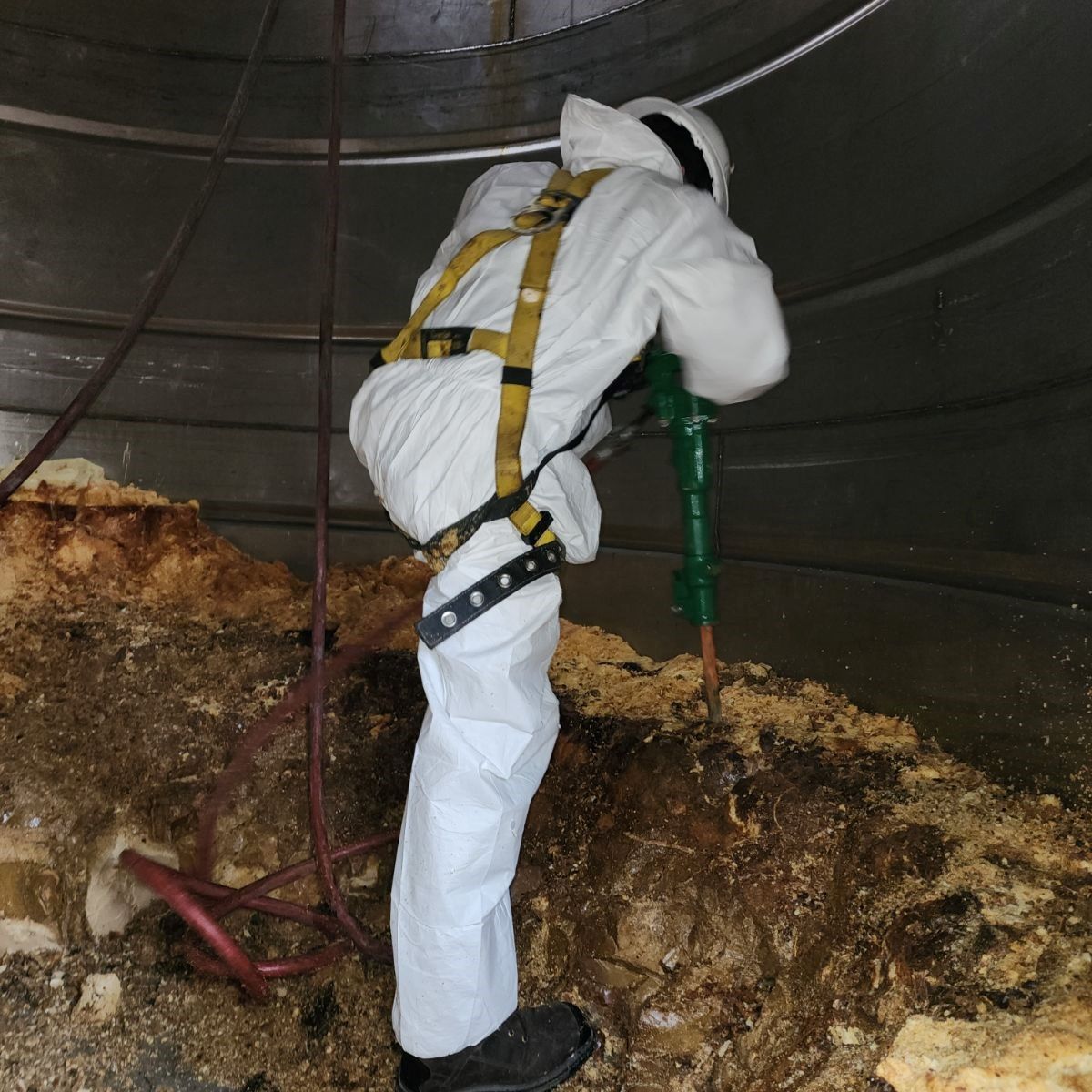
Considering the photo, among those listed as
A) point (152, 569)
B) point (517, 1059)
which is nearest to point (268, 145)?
point (152, 569)

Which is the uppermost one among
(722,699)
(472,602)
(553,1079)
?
(472,602)

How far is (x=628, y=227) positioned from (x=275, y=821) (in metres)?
1.35

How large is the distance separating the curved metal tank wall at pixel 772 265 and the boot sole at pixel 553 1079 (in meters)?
0.81

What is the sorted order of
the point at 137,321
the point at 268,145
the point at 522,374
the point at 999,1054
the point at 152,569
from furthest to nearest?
the point at 268,145 → the point at 152,569 → the point at 137,321 → the point at 522,374 → the point at 999,1054

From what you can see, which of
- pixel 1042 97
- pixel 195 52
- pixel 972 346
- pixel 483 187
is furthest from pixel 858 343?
pixel 195 52

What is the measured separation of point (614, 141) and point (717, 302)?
351 mm

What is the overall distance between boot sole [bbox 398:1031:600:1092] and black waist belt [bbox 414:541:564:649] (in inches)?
25.7

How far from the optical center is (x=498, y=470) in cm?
123

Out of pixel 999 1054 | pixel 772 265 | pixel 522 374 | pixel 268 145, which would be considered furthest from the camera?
pixel 268 145

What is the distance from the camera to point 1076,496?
1410 mm

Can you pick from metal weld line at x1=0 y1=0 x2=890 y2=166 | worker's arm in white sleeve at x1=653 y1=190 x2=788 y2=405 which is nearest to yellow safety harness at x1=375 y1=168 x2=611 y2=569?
worker's arm in white sleeve at x1=653 y1=190 x2=788 y2=405

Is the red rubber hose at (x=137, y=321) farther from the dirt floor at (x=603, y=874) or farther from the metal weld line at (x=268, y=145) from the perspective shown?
the metal weld line at (x=268, y=145)

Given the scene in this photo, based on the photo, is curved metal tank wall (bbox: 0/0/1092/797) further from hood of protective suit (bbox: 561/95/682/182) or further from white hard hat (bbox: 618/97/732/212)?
hood of protective suit (bbox: 561/95/682/182)

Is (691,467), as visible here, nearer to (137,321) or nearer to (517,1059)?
(517,1059)
